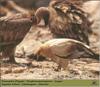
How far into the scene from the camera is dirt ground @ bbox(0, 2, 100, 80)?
1.38 m

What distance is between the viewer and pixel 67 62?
4.58 feet

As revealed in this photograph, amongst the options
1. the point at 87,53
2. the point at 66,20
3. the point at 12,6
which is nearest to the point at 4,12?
the point at 12,6

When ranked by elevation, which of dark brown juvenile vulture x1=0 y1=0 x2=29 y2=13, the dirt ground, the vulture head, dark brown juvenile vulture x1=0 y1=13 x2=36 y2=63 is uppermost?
dark brown juvenile vulture x1=0 y1=0 x2=29 y2=13

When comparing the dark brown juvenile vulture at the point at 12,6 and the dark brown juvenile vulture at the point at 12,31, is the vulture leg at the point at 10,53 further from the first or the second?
the dark brown juvenile vulture at the point at 12,6

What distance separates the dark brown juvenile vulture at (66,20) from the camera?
1415 millimetres

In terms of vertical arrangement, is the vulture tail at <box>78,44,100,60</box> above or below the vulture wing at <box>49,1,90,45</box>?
below

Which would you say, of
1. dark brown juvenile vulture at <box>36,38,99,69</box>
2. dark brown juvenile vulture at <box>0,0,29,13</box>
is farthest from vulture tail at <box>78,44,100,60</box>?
dark brown juvenile vulture at <box>0,0,29,13</box>

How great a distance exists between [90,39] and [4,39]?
0.52 m

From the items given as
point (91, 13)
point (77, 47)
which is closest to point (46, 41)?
point (77, 47)

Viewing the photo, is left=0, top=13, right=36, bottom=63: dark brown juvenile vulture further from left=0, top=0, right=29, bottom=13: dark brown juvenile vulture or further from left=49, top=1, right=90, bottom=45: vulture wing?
left=49, top=1, right=90, bottom=45: vulture wing

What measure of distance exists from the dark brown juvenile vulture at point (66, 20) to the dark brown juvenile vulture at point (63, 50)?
32mm

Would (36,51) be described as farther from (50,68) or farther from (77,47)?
(77,47)

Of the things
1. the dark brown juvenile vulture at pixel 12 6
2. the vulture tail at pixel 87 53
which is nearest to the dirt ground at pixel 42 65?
the vulture tail at pixel 87 53

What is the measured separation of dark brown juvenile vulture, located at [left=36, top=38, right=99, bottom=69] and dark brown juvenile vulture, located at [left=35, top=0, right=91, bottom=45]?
0.03 m
